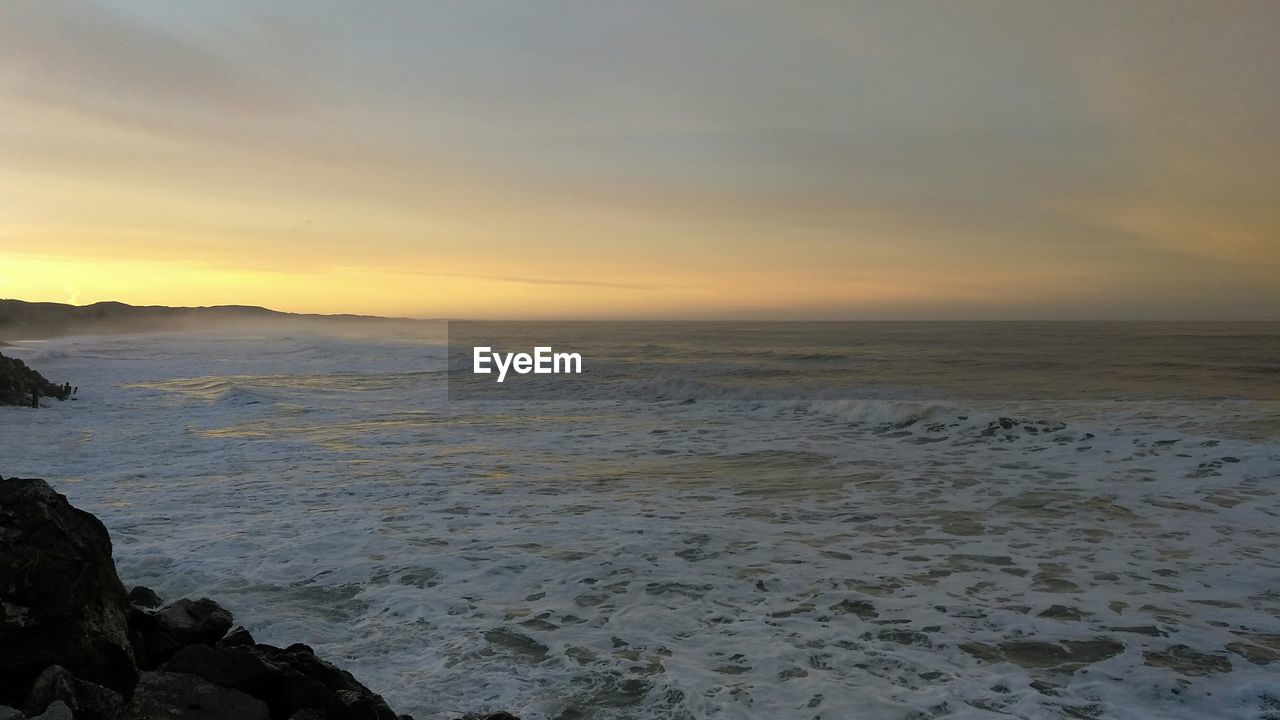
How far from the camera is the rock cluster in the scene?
3939 millimetres

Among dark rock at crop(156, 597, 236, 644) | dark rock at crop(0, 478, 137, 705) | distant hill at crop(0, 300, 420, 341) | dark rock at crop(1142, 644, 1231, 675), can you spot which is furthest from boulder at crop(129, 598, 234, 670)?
distant hill at crop(0, 300, 420, 341)

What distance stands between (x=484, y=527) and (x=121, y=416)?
51.9 ft

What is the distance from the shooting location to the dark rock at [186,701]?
12.8 feet

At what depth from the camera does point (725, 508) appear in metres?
10.9

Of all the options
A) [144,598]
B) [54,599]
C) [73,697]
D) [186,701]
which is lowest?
[144,598]

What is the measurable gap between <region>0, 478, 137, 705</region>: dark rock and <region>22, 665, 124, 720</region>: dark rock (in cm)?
29

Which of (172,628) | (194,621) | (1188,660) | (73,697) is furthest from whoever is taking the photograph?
(1188,660)

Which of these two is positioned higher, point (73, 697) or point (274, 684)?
point (73, 697)

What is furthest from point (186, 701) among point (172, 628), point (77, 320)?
point (77, 320)

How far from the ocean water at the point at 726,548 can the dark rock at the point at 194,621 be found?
625 millimetres

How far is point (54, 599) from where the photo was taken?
441 centimetres

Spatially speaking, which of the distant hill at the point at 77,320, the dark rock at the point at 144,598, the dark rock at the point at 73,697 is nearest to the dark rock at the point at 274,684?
the dark rock at the point at 73,697

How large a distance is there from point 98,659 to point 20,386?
22.1 m

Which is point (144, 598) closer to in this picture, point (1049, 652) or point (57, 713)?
point (57, 713)
